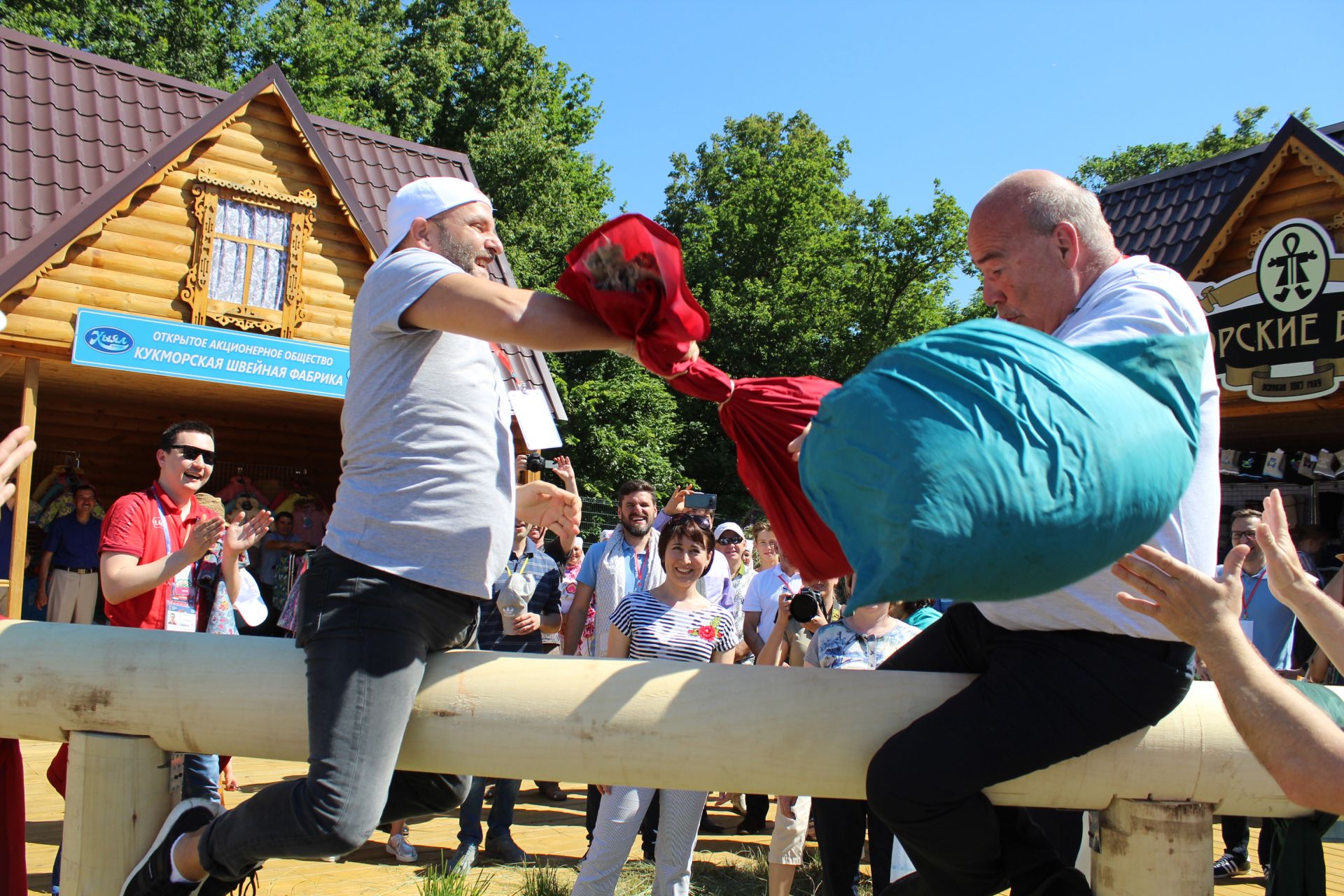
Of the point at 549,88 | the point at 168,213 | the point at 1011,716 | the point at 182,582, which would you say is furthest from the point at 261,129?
the point at 549,88

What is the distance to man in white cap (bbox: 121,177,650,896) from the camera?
2006mm

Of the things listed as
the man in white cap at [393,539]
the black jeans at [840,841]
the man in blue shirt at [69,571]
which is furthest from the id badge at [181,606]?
the man in blue shirt at [69,571]

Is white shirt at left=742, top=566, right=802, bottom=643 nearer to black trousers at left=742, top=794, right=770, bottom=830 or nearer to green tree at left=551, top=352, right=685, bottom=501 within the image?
black trousers at left=742, top=794, right=770, bottom=830

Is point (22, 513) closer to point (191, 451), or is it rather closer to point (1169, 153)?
point (191, 451)

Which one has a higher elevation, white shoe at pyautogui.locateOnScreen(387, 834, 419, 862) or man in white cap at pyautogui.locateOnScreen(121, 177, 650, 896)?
man in white cap at pyautogui.locateOnScreen(121, 177, 650, 896)

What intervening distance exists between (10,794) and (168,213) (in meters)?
8.30

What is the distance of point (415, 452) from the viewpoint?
2.16m

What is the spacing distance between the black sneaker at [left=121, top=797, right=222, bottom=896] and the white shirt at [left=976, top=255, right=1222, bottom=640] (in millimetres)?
1847

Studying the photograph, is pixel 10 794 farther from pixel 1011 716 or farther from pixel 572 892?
pixel 1011 716

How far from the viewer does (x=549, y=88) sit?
3108cm

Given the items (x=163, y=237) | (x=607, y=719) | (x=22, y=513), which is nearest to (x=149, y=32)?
(x=163, y=237)

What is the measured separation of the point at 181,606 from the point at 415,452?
2429mm

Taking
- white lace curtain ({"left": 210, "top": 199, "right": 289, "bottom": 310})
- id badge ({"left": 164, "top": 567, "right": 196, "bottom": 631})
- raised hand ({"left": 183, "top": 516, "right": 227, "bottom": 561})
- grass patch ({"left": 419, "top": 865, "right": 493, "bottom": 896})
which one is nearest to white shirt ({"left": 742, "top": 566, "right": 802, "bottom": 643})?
grass patch ({"left": 419, "top": 865, "right": 493, "bottom": 896})

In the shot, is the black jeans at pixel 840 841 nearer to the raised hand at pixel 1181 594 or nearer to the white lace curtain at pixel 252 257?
the raised hand at pixel 1181 594
